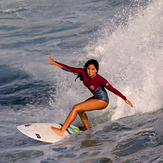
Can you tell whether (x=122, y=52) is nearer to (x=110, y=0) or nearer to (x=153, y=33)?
(x=153, y=33)

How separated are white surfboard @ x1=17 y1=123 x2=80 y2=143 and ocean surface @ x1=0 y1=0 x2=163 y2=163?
0.13 metres

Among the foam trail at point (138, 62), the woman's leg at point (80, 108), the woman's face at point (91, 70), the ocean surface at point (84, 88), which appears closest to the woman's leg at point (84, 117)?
the ocean surface at point (84, 88)

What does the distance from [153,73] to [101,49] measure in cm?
590

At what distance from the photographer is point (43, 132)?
5.36 metres

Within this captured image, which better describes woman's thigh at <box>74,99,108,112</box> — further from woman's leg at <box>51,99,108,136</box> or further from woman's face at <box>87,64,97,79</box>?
woman's face at <box>87,64,97,79</box>

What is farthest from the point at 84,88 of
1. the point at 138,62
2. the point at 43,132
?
the point at 43,132

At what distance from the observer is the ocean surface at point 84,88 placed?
4516 millimetres

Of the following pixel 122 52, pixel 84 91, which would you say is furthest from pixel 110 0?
pixel 84 91

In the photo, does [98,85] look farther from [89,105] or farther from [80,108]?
[80,108]

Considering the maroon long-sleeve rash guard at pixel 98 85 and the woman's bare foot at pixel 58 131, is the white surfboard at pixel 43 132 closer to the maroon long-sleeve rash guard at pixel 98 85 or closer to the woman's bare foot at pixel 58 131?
the woman's bare foot at pixel 58 131

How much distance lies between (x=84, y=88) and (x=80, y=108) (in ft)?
11.9

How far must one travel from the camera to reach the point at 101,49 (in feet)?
41.3

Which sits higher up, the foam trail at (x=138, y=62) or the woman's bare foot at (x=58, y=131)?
the foam trail at (x=138, y=62)

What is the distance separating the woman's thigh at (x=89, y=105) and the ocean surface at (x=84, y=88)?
46 centimetres
